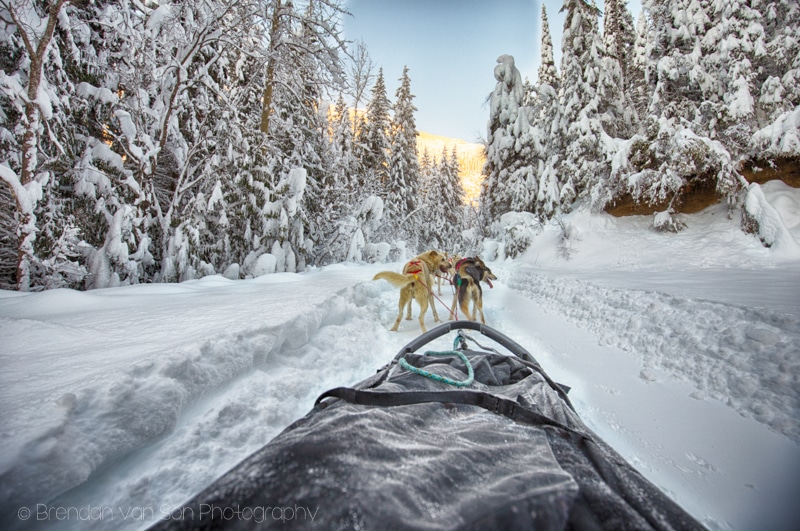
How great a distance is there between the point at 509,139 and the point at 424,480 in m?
19.9

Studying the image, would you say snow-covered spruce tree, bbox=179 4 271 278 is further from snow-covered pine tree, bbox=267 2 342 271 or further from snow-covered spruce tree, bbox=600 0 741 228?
snow-covered spruce tree, bbox=600 0 741 228

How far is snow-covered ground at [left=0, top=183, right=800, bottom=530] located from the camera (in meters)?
1.42

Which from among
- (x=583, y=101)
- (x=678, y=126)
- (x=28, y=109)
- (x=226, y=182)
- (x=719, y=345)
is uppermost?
(x=583, y=101)

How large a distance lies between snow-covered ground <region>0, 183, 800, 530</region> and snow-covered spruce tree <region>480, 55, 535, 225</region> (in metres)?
13.2

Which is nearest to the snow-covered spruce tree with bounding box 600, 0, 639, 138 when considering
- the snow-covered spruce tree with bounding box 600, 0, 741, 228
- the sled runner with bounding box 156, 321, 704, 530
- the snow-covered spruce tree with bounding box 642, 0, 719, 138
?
the snow-covered spruce tree with bounding box 600, 0, 741, 228

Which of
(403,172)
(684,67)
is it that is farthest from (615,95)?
(403,172)

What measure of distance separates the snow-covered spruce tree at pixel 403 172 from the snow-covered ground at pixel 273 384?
56.9 ft

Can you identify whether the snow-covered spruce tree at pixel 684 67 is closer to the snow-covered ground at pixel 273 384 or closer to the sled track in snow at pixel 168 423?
the snow-covered ground at pixel 273 384

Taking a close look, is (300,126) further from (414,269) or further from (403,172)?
(403,172)

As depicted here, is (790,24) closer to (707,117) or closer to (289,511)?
(707,117)

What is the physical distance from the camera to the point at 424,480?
779mm

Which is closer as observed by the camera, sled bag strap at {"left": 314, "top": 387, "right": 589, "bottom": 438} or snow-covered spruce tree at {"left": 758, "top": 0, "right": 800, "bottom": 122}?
sled bag strap at {"left": 314, "top": 387, "right": 589, "bottom": 438}

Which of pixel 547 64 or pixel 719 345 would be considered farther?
pixel 547 64

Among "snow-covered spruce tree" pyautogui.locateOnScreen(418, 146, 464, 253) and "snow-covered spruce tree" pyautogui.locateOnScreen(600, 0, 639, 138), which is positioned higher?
"snow-covered spruce tree" pyautogui.locateOnScreen(600, 0, 639, 138)
